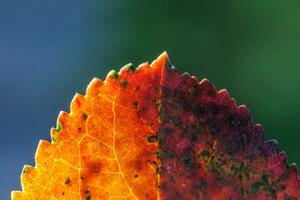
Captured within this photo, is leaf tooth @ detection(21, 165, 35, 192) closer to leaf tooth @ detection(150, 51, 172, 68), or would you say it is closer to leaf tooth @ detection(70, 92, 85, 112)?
leaf tooth @ detection(70, 92, 85, 112)

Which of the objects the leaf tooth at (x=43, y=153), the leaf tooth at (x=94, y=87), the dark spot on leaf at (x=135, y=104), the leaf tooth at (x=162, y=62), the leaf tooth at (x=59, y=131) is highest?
the leaf tooth at (x=162, y=62)

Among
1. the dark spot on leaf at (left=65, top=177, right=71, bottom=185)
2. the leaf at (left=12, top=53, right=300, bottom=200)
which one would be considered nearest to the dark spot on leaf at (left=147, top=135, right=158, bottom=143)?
the leaf at (left=12, top=53, right=300, bottom=200)

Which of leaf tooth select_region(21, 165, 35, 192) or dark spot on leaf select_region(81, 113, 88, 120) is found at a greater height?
dark spot on leaf select_region(81, 113, 88, 120)

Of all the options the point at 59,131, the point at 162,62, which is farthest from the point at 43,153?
the point at 162,62

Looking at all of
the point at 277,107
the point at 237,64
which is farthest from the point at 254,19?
the point at 277,107

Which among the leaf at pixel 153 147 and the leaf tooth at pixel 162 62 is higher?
the leaf tooth at pixel 162 62

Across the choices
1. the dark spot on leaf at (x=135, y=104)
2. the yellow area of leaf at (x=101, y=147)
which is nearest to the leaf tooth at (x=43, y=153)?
the yellow area of leaf at (x=101, y=147)

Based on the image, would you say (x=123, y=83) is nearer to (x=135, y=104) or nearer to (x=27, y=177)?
(x=135, y=104)

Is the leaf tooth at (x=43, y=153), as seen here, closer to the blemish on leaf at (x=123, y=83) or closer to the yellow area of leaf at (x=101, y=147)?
the yellow area of leaf at (x=101, y=147)

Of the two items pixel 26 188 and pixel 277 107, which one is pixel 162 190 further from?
pixel 277 107
